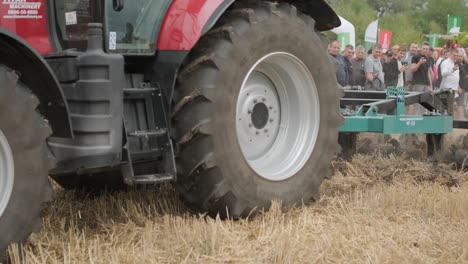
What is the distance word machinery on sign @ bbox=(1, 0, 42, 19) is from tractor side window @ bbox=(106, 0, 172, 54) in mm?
394

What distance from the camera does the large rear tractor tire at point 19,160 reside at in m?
3.16

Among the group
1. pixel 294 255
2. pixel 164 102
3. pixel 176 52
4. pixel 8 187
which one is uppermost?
pixel 176 52

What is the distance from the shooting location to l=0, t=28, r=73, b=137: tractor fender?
329 cm

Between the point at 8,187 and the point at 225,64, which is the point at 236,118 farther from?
the point at 8,187

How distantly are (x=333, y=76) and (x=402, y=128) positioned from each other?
173 cm

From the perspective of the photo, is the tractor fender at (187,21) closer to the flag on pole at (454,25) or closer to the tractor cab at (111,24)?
the tractor cab at (111,24)

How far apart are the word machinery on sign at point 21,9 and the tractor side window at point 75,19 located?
0.43ft

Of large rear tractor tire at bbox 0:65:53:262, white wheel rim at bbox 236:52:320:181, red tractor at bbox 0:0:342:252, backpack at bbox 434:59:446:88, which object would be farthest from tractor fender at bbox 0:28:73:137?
backpack at bbox 434:59:446:88

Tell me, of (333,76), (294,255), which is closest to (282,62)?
(333,76)

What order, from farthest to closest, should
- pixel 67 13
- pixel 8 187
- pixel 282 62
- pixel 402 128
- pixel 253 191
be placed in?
pixel 402 128
pixel 282 62
pixel 253 191
pixel 67 13
pixel 8 187

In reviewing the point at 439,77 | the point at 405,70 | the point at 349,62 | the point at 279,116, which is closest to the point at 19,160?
the point at 279,116

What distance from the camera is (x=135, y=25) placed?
4090 mm

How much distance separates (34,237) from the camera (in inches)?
143

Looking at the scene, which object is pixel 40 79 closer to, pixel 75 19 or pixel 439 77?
pixel 75 19
